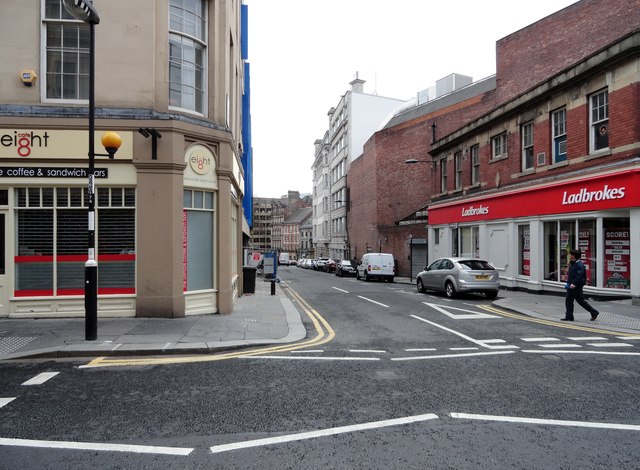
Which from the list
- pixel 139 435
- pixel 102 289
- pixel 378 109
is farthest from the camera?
pixel 378 109

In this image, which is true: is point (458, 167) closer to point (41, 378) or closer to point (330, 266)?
point (41, 378)

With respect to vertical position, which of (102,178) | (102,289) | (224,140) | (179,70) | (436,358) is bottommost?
(436,358)

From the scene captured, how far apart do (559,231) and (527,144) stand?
15.7 feet

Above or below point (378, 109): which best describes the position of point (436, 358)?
below

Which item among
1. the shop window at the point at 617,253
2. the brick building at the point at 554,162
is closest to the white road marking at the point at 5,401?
the brick building at the point at 554,162

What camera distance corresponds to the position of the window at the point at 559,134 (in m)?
16.9

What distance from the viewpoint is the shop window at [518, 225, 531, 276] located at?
18875 millimetres

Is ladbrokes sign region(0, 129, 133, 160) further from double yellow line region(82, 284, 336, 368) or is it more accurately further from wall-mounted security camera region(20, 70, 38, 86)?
double yellow line region(82, 284, 336, 368)

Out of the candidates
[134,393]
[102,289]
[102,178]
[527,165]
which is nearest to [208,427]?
[134,393]

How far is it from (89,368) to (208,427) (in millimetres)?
3133

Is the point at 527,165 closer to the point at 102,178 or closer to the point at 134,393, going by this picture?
the point at 102,178

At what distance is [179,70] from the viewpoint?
11.3 meters

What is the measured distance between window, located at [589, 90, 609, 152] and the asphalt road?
9.94 m

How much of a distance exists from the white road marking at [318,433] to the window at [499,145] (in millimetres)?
19350
